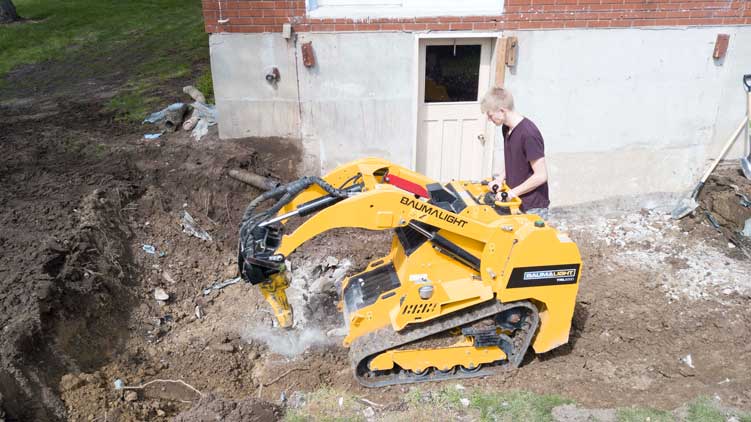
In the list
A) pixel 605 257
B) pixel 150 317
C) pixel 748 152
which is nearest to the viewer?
pixel 150 317

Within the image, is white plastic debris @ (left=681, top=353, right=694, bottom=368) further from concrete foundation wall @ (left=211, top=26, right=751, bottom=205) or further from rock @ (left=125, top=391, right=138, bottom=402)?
rock @ (left=125, top=391, right=138, bottom=402)

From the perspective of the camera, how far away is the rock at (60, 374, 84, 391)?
461 cm

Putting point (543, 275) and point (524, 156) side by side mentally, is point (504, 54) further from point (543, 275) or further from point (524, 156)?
point (543, 275)

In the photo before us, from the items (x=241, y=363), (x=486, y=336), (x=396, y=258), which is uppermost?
(x=396, y=258)

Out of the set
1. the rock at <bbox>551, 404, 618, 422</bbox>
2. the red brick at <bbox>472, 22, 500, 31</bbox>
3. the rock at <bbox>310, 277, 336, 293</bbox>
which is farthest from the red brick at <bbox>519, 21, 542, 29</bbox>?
the rock at <bbox>551, 404, 618, 422</bbox>

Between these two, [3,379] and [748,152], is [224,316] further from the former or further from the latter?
[748,152]

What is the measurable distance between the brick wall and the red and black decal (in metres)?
4.17

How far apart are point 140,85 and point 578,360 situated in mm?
9095

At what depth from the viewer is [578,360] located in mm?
5402

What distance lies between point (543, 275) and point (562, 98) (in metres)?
4.34

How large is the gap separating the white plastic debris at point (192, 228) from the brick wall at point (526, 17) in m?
2.44

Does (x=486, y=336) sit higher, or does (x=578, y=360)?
(x=486, y=336)

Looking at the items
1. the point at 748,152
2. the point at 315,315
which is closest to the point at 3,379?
the point at 315,315

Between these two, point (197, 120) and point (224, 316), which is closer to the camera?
point (224, 316)
